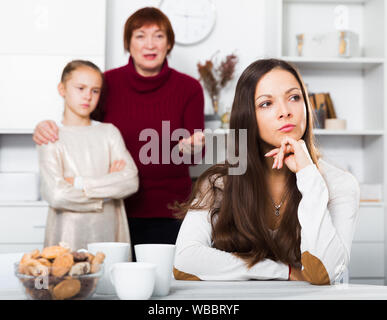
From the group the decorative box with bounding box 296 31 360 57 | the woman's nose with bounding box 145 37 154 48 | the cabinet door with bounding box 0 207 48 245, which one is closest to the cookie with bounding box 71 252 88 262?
the woman's nose with bounding box 145 37 154 48

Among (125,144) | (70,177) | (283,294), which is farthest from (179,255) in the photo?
(125,144)

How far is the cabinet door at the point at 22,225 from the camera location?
106 inches

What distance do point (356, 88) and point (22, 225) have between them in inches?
90.8

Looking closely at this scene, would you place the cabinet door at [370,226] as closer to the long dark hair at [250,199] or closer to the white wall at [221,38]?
the white wall at [221,38]

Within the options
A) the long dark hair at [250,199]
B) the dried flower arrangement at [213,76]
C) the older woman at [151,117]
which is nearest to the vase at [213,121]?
the dried flower arrangement at [213,76]

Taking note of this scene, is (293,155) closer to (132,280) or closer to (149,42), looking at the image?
(132,280)

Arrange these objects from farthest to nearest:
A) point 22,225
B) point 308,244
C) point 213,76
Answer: point 213,76, point 22,225, point 308,244

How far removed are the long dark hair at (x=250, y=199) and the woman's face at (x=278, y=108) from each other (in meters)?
0.02

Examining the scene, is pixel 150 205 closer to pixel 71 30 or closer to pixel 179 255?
pixel 179 255

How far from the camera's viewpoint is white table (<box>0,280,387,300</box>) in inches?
35.8

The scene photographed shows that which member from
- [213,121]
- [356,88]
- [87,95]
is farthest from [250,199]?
[356,88]

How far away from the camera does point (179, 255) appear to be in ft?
4.26

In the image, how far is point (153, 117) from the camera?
2307mm
